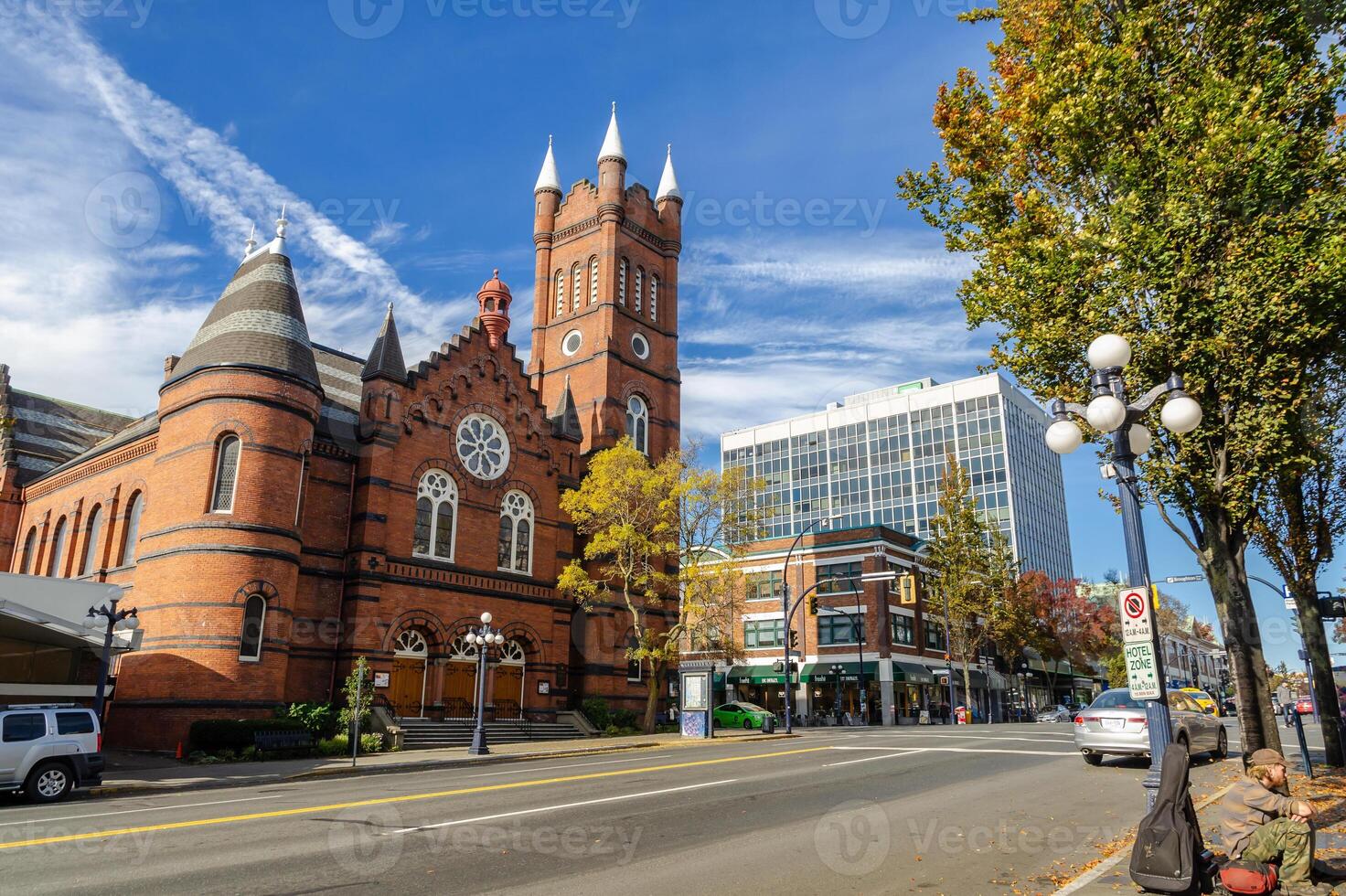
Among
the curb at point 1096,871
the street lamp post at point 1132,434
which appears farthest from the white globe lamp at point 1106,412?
the curb at point 1096,871

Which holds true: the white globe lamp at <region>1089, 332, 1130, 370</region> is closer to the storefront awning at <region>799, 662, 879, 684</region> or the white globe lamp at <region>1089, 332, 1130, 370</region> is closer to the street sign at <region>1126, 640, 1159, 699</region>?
the street sign at <region>1126, 640, 1159, 699</region>

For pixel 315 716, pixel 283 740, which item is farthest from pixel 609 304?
pixel 283 740

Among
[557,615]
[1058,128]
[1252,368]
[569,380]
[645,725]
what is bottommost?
[645,725]

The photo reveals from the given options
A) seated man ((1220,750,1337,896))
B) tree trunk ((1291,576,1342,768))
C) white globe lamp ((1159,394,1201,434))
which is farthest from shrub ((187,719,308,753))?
tree trunk ((1291,576,1342,768))

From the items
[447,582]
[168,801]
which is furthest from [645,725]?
[168,801]

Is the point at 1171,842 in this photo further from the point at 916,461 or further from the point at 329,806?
the point at 916,461

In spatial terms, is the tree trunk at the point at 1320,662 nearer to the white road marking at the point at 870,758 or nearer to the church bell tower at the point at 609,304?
the white road marking at the point at 870,758

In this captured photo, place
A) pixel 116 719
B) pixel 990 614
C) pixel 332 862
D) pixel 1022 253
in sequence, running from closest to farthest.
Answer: pixel 332 862, pixel 1022 253, pixel 116 719, pixel 990 614

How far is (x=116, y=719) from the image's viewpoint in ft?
84.1

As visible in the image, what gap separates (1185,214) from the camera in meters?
13.1

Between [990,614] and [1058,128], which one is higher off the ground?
[1058,128]

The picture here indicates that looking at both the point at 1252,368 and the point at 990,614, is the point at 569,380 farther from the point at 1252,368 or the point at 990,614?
the point at 1252,368

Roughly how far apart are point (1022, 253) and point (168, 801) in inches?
676

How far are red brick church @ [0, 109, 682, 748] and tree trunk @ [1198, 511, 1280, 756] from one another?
23.8 meters
